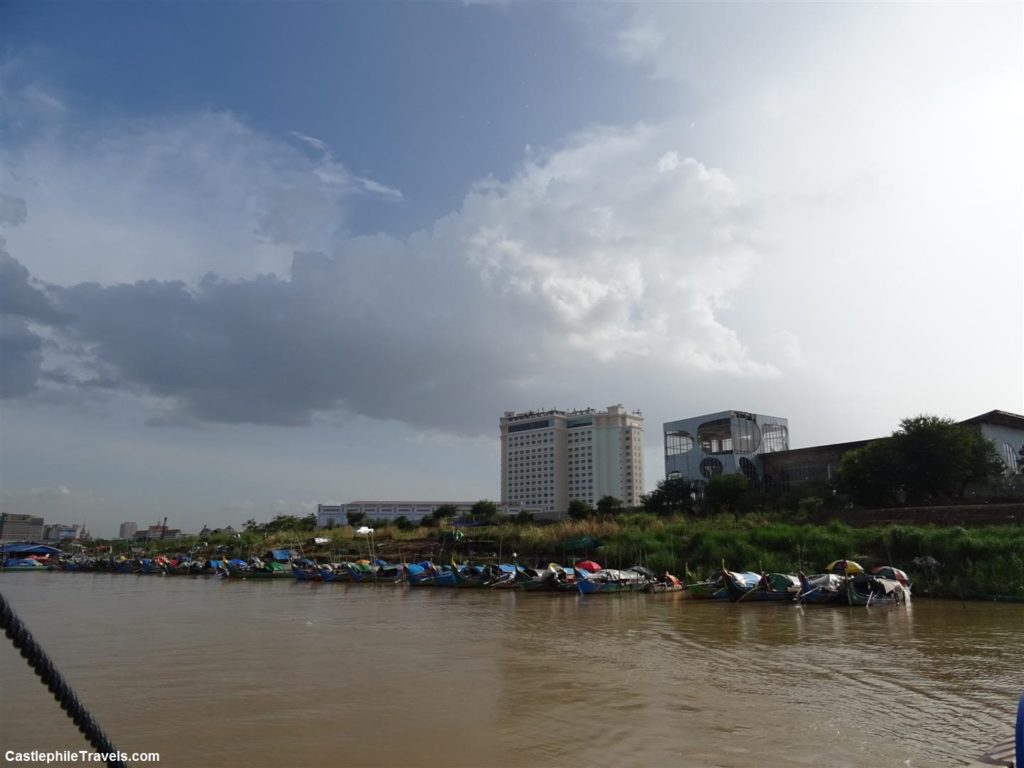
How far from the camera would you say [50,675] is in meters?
1.93

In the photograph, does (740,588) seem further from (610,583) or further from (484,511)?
(484,511)

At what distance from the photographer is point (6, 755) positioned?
675cm

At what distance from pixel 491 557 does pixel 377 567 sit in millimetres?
7449

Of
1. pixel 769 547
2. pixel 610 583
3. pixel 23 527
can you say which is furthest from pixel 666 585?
pixel 23 527

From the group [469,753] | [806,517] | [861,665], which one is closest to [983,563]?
[806,517]

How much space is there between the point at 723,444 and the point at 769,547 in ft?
90.2

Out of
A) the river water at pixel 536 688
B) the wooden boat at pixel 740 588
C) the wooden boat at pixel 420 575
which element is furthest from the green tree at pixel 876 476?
the wooden boat at pixel 420 575

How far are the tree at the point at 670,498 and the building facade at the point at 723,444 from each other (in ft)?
17.3

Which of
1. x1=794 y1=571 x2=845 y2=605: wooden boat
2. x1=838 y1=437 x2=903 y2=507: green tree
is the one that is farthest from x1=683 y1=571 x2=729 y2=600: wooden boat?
x1=838 y1=437 x2=903 y2=507: green tree

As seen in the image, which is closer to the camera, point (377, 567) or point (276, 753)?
point (276, 753)

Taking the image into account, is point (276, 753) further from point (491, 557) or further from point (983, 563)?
point (491, 557)

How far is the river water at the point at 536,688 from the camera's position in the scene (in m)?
7.13

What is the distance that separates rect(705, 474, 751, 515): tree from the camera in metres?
Result: 43.1

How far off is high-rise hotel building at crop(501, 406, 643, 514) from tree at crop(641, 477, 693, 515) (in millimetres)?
67712
